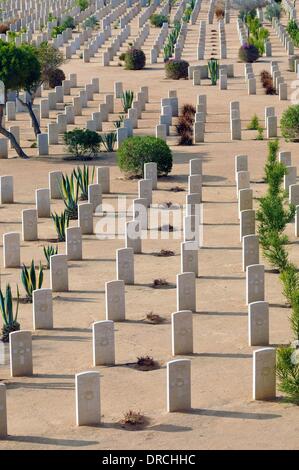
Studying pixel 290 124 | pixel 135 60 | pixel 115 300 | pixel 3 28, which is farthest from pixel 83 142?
pixel 3 28

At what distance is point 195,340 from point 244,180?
936cm

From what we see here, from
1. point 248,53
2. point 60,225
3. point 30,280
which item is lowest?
point 30,280

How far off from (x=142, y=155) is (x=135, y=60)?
1800 centimetres

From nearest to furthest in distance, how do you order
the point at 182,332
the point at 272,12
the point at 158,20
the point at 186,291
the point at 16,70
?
the point at 182,332 < the point at 186,291 < the point at 16,70 < the point at 158,20 < the point at 272,12

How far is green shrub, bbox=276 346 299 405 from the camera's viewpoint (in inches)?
610

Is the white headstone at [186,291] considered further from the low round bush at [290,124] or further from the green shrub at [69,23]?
the green shrub at [69,23]

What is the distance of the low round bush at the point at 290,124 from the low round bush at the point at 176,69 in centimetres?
1154

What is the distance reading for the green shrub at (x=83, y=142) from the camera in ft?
102

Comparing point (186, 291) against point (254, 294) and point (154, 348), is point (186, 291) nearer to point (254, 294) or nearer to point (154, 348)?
point (254, 294)

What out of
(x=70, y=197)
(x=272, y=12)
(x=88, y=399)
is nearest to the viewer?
(x=88, y=399)

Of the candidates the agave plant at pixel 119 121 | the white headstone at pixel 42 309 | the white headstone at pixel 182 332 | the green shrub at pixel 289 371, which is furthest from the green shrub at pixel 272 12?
the green shrub at pixel 289 371

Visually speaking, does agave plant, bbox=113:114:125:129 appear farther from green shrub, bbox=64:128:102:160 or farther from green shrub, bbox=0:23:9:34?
green shrub, bbox=0:23:9:34

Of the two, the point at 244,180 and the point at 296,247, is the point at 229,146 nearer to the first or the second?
the point at 244,180

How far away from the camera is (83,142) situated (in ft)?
102
